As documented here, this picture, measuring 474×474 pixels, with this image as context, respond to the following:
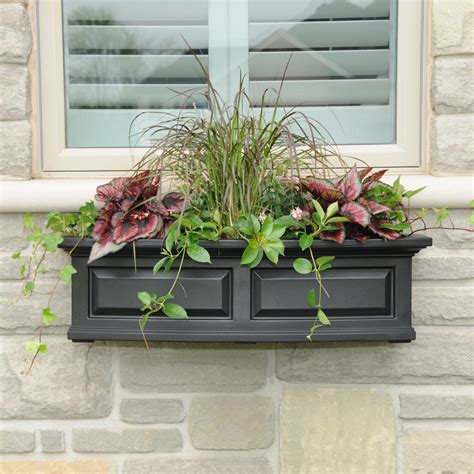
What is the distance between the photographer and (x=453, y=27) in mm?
1783

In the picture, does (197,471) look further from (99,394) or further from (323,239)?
(323,239)

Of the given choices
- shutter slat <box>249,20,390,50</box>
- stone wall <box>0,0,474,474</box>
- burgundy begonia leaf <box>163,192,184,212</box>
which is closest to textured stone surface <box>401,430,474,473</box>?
stone wall <box>0,0,474,474</box>

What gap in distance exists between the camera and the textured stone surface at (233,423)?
181 centimetres

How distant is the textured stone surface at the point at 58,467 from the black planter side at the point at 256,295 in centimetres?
46

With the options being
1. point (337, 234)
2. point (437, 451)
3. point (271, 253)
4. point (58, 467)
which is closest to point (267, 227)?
point (271, 253)

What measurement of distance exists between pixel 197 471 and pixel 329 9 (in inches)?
56.2

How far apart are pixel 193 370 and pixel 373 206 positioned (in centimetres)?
69

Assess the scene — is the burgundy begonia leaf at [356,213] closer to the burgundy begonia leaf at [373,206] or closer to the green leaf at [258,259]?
the burgundy begonia leaf at [373,206]

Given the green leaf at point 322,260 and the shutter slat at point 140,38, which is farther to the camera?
the shutter slat at point 140,38

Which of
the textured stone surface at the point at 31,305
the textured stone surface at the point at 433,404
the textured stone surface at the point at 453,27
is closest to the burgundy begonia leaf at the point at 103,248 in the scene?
the textured stone surface at the point at 31,305

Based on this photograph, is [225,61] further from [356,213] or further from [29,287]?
[29,287]

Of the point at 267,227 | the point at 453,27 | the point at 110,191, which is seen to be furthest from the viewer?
the point at 453,27

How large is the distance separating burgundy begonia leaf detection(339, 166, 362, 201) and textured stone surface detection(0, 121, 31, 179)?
2.95ft

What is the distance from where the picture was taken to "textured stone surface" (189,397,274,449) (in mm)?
1806
